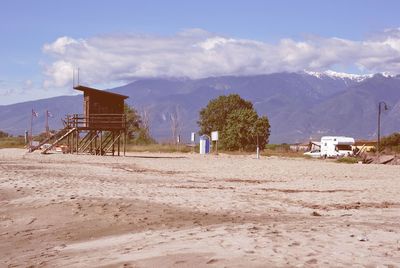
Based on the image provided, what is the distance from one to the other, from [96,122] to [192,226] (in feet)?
119

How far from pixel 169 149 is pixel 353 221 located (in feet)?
178

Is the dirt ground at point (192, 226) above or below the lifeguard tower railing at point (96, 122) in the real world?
below

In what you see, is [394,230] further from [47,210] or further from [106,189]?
[106,189]

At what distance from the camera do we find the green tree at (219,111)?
331 ft

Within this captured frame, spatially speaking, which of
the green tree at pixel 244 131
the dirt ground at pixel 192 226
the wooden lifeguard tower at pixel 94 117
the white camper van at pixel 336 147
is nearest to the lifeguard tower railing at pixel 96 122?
the wooden lifeguard tower at pixel 94 117

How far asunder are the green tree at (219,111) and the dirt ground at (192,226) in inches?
3255

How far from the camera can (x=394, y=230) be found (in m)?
9.70

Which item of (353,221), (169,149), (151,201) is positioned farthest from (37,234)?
(169,149)

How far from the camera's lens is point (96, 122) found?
45750 mm

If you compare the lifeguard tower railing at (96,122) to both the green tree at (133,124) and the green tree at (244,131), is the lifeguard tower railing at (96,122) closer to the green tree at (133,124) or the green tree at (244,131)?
the green tree at (244,131)

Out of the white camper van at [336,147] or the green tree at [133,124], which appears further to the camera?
the green tree at [133,124]

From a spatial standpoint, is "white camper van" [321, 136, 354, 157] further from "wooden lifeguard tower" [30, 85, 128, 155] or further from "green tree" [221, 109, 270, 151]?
"wooden lifeguard tower" [30, 85, 128, 155]

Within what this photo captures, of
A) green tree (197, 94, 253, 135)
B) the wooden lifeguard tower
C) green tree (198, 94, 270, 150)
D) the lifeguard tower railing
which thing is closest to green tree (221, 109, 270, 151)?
green tree (198, 94, 270, 150)

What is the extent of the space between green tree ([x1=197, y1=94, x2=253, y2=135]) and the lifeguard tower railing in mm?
54392
